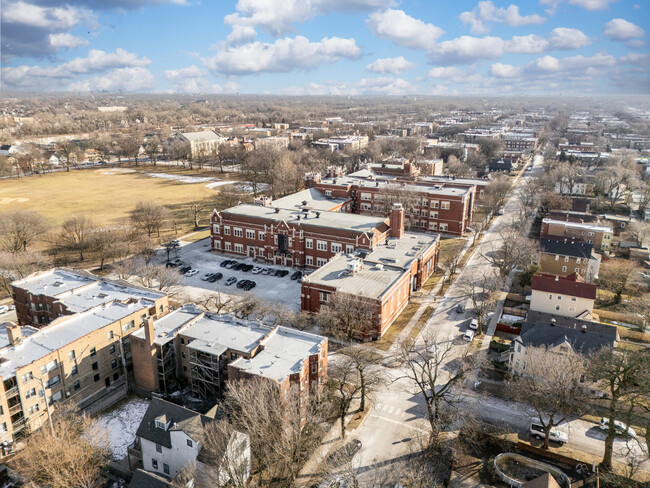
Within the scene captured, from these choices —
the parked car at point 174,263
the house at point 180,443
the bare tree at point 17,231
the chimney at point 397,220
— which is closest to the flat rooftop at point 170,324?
the house at point 180,443

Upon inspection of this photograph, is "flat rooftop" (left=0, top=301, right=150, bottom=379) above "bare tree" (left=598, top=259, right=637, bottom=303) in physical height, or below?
above

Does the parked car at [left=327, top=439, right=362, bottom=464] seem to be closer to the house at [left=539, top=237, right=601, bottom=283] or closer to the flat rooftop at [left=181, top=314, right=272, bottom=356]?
the flat rooftop at [left=181, top=314, right=272, bottom=356]

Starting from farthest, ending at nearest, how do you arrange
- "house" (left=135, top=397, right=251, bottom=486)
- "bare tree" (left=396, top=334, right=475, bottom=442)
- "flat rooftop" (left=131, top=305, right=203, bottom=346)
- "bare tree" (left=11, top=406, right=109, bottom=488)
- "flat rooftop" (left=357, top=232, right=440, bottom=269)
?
"flat rooftop" (left=357, top=232, right=440, bottom=269), "flat rooftop" (left=131, top=305, right=203, bottom=346), "bare tree" (left=396, top=334, right=475, bottom=442), "house" (left=135, top=397, right=251, bottom=486), "bare tree" (left=11, top=406, right=109, bottom=488)

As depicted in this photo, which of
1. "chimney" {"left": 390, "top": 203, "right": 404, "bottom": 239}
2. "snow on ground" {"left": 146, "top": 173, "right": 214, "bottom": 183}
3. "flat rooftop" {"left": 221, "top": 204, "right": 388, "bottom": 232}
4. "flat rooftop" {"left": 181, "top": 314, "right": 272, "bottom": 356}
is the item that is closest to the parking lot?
"flat rooftop" {"left": 221, "top": 204, "right": 388, "bottom": 232}

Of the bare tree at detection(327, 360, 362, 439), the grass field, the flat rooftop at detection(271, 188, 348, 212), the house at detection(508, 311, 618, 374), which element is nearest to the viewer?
the bare tree at detection(327, 360, 362, 439)

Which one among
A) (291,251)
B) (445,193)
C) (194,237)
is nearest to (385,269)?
(291,251)

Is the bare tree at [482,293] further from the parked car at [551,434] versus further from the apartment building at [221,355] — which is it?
the apartment building at [221,355]
